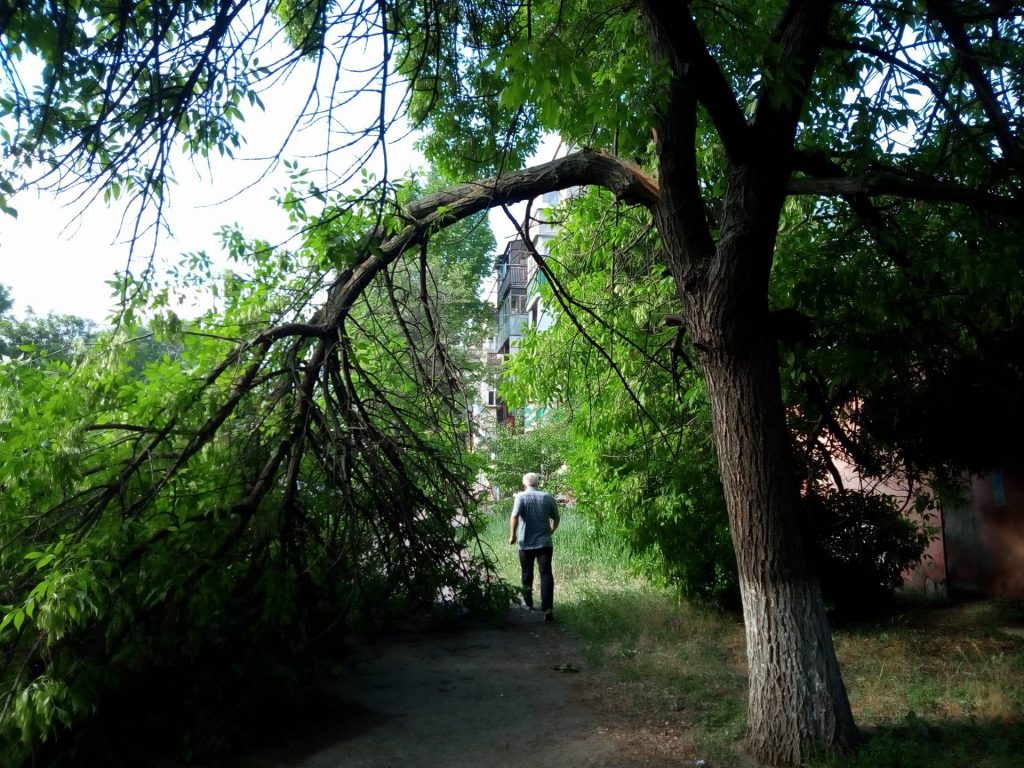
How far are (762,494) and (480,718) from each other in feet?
10.3

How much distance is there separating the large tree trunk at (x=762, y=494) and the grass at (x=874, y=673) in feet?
0.93

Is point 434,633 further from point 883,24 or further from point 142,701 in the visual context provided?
point 883,24

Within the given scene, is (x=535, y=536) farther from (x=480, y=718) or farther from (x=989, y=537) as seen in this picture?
(x=989, y=537)

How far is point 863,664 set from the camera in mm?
8188

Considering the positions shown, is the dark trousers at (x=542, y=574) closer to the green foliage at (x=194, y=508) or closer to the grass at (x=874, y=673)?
the grass at (x=874, y=673)

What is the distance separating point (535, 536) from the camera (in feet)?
38.9

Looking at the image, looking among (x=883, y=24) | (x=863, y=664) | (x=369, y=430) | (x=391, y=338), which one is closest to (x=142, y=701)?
(x=369, y=430)

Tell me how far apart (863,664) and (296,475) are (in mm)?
5437

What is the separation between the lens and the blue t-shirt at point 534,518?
1185 cm

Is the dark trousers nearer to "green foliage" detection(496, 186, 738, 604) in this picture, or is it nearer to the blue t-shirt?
the blue t-shirt

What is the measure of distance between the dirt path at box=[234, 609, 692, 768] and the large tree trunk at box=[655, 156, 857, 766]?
87 centimetres

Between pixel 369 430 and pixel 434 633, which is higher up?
pixel 369 430

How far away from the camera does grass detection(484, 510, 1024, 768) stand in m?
5.89

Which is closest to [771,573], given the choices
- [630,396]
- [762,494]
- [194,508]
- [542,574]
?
[762,494]
